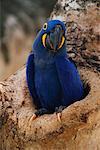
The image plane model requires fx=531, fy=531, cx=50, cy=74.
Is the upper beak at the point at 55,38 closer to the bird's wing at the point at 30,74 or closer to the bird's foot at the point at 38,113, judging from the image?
the bird's wing at the point at 30,74

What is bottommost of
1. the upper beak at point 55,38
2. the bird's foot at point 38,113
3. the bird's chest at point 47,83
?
the bird's foot at point 38,113

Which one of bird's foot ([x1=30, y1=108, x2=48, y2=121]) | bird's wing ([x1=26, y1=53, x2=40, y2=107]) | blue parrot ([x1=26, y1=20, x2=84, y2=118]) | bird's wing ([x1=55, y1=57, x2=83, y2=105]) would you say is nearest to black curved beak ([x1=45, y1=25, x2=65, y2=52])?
blue parrot ([x1=26, y1=20, x2=84, y2=118])

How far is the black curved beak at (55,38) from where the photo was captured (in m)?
4.07

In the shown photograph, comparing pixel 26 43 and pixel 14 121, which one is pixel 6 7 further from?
pixel 14 121

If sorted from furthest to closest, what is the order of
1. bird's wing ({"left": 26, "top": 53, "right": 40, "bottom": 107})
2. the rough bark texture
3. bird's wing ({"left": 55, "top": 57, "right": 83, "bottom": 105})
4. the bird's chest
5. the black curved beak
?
bird's wing ({"left": 26, "top": 53, "right": 40, "bottom": 107}) → the bird's chest → bird's wing ({"left": 55, "top": 57, "right": 83, "bottom": 105}) → the black curved beak → the rough bark texture

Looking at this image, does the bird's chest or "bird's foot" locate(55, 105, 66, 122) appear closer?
"bird's foot" locate(55, 105, 66, 122)

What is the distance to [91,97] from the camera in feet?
13.0

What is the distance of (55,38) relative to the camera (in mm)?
4062

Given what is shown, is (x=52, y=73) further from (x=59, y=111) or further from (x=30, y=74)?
(x=59, y=111)

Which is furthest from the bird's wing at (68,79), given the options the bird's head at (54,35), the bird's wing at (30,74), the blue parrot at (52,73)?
the bird's wing at (30,74)

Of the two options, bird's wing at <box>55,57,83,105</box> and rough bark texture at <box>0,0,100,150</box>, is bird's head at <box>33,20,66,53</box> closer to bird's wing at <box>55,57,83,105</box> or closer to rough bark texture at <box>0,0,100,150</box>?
bird's wing at <box>55,57,83,105</box>

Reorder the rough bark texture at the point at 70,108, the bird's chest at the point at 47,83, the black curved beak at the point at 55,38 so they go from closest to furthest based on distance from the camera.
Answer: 1. the rough bark texture at the point at 70,108
2. the black curved beak at the point at 55,38
3. the bird's chest at the point at 47,83

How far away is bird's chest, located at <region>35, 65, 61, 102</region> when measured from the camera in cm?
434

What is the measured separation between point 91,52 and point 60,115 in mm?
760
